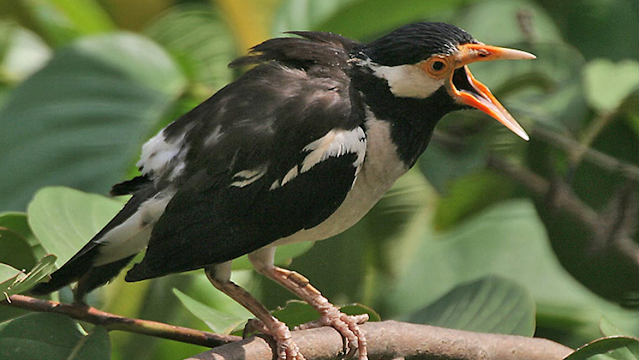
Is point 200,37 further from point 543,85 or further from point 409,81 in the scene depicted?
point 409,81

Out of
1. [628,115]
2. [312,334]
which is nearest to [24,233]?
[312,334]

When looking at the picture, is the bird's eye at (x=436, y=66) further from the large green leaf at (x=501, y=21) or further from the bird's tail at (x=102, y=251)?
the large green leaf at (x=501, y=21)

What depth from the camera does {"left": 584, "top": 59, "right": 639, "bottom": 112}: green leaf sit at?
2.83 m

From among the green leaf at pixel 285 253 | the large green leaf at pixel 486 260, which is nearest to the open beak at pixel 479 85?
the green leaf at pixel 285 253

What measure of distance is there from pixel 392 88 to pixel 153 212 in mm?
558

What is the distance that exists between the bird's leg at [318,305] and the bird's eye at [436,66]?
1.73ft

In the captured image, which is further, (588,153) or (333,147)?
(588,153)

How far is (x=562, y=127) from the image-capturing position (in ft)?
10.0

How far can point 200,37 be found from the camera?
407 cm

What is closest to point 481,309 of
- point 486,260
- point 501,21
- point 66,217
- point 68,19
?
point 66,217

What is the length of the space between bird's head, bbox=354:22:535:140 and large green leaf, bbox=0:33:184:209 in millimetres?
1173

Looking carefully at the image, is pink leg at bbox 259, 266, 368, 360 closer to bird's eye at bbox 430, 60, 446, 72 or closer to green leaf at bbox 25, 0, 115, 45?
bird's eye at bbox 430, 60, 446, 72

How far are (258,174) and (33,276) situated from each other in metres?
0.51

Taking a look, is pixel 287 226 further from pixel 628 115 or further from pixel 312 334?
pixel 628 115
